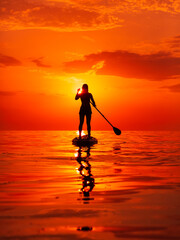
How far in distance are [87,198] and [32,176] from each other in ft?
8.88

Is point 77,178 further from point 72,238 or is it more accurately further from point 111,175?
point 72,238

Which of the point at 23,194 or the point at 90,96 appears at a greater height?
the point at 90,96

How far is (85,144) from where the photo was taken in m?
19.1

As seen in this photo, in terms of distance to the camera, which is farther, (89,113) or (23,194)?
(89,113)

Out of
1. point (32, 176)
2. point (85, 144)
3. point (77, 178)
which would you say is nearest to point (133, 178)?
point (77, 178)

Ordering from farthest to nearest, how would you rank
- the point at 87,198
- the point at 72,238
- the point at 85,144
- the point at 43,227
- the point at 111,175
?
the point at 85,144 < the point at 111,175 < the point at 87,198 < the point at 43,227 < the point at 72,238

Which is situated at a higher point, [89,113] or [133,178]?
[89,113]

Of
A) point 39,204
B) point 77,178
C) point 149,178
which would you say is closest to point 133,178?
point 149,178

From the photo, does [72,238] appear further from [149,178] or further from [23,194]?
[149,178]

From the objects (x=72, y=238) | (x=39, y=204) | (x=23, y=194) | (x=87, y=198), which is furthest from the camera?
(x=23, y=194)

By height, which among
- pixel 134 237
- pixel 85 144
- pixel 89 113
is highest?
pixel 89 113

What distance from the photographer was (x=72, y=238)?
11.7ft

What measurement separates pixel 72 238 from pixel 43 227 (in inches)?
18.9

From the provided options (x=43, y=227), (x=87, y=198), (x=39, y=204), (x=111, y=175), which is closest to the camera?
(x=43, y=227)
